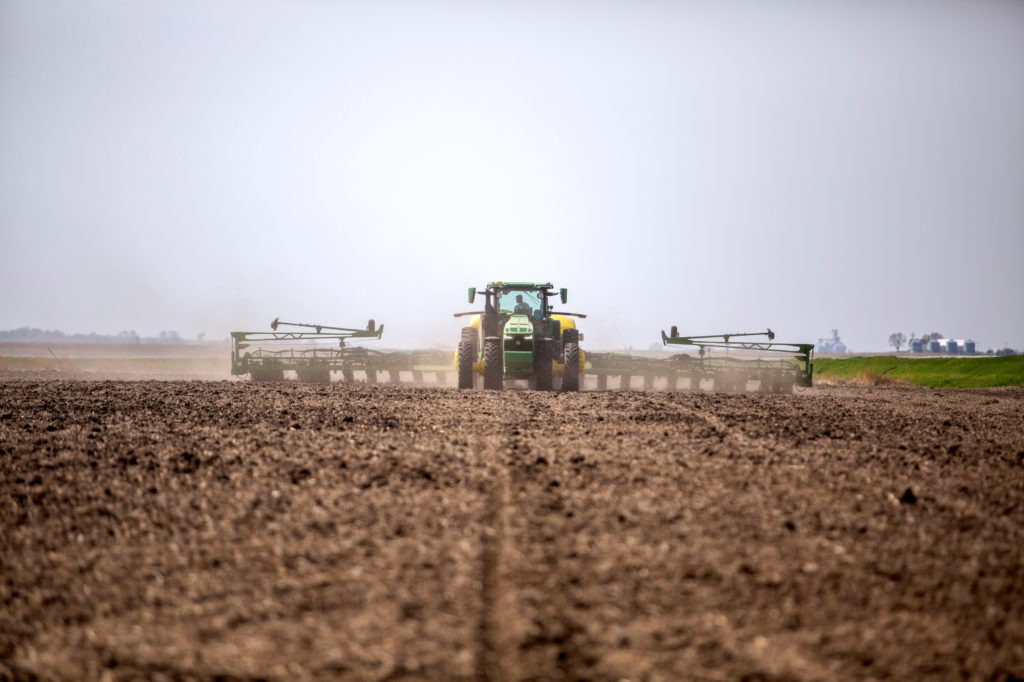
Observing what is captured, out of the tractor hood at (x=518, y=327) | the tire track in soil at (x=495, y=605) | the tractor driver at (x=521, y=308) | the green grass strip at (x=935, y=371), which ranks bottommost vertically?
the tire track in soil at (x=495, y=605)

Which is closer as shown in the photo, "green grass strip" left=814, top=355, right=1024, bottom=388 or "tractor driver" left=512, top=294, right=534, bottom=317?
"tractor driver" left=512, top=294, right=534, bottom=317

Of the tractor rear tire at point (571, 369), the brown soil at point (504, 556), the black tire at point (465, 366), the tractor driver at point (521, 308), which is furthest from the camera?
the tractor driver at point (521, 308)

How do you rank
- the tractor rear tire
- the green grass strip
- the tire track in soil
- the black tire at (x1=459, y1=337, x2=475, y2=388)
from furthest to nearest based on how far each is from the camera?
the green grass strip < the black tire at (x1=459, y1=337, x2=475, y2=388) < the tractor rear tire < the tire track in soil

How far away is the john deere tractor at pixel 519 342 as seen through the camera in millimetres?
17219

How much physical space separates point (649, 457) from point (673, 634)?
4.22 m

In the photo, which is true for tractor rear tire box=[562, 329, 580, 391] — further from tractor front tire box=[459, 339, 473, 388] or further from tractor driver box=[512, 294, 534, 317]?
tractor front tire box=[459, 339, 473, 388]

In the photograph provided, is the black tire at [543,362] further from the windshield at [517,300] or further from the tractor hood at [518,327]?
the windshield at [517,300]

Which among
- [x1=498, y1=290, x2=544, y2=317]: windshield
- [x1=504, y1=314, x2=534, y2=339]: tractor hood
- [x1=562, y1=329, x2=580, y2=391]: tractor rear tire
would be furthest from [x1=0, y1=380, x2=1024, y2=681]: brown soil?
[x1=498, y1=290, x2=544, y2=317]: windshield

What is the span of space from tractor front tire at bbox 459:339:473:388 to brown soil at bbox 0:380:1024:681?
884 centimetres

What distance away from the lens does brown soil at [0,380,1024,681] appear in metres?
3.55

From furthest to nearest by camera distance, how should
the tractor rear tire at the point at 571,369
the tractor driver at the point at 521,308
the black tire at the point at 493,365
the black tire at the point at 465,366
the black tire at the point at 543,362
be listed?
the tractor driver at the point at 521,308
the black tire at the point at 465,366
the tractor rear tire at the point at 571,369
the black tire at the point at 543,362
the black tire at the point at 493,365

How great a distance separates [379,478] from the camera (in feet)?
22.2

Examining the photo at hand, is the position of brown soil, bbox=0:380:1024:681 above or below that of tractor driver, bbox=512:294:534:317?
below

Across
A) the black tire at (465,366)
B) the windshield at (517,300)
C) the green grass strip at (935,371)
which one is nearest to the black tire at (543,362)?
the windshield at (517,300)
